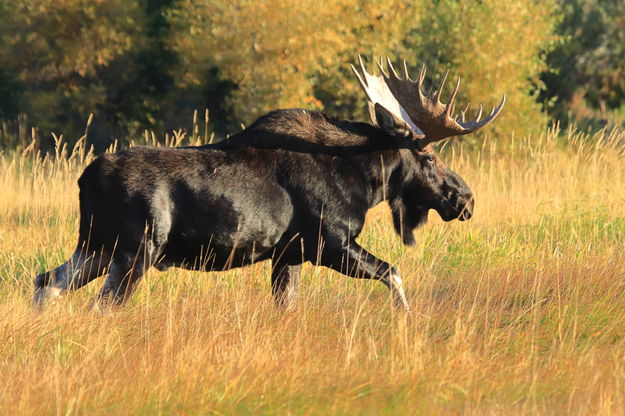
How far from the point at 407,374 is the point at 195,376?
105cm

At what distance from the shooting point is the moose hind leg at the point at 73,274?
700cm

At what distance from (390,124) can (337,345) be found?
2.24 m

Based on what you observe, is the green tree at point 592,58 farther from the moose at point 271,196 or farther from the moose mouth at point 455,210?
the moose at point 271,196

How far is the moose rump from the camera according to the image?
22.5 ft

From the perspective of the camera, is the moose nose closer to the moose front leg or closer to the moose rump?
the moose front leg

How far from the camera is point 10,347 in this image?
602 centimetres

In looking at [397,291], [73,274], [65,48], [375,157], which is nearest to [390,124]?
[375,157]

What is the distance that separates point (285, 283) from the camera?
7543 mm

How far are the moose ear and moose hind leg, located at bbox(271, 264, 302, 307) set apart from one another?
1.17 metres

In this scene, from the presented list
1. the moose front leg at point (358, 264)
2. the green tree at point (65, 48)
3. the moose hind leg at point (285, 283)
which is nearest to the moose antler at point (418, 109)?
the moose front leg at point (358, 264)

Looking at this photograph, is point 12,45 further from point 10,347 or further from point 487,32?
point 10,347

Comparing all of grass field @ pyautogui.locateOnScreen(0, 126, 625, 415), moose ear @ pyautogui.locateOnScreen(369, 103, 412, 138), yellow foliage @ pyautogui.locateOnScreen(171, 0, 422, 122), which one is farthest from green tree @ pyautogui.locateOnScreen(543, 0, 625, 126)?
moose ear @ pyautogui.locateOnScreen(369, 103, 412, 138)

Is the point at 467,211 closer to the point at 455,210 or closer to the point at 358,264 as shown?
the point at 455,210

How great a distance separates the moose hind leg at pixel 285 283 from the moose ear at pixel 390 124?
1.17 m
